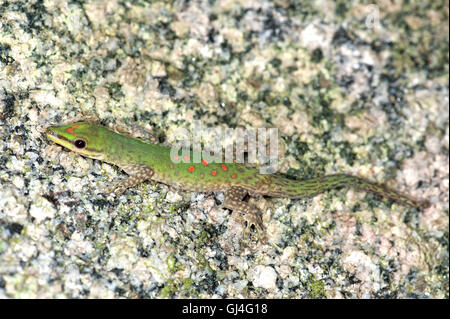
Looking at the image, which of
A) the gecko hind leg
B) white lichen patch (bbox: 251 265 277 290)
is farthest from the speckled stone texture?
the gecko hind leg

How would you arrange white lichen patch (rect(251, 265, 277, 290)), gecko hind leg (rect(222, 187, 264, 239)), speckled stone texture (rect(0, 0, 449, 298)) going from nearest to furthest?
speckled stone texture (rect(0, 0, 449, 298)) < white lichen patch (rect(251, 265, 277, 290)) < gecko hind leg (rect(222, 187, 264, 239))

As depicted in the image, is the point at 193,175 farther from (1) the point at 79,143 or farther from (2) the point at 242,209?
(1) the point at 79,143

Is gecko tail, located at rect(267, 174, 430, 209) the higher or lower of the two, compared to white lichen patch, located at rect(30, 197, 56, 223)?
higher

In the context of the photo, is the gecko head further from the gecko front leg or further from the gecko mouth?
the gecko front leg

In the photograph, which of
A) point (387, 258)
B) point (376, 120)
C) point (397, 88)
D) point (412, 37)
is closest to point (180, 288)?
point (387, 258)

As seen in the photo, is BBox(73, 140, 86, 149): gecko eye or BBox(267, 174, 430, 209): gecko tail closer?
BBox(73, 140, 86, 149): gecko eye

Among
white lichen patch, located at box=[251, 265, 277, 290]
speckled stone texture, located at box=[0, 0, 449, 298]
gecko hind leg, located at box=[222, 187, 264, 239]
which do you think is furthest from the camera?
gecko hind leg, located at box=[222, 187, 264, 239]
